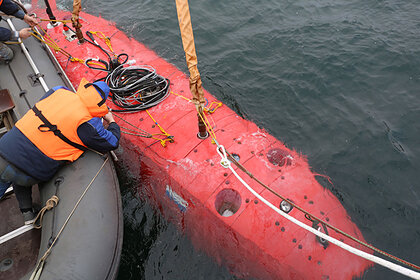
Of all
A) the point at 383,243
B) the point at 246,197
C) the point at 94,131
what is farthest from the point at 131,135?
the point at 383,243

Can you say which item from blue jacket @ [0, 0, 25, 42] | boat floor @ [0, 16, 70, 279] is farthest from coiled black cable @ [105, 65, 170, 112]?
blue jacket @ [0, 0, 25, 42]

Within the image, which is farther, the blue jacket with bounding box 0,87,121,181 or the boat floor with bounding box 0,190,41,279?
the boat floor with bounding box 0,190,41,279

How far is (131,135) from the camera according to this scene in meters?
5.06

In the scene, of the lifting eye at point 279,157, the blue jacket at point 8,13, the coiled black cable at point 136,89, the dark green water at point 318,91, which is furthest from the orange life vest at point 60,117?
the blue jacket at point 8,13

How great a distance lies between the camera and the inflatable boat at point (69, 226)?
3.15 metres

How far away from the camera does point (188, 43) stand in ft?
10.9

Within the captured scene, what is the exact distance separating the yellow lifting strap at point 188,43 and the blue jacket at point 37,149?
1347mm

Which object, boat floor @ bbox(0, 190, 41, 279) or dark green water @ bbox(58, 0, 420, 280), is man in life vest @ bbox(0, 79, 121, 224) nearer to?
boat floor @ bbox(0, 190, 41, 279)

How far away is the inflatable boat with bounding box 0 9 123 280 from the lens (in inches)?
124

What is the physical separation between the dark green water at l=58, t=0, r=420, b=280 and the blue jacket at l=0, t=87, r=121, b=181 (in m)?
1.54

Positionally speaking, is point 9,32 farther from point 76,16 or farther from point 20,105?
point 20,105

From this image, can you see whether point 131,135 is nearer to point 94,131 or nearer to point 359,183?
point 94,131

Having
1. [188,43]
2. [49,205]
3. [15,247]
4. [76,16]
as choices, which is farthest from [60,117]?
[76,16]

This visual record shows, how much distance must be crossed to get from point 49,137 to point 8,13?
4070mm
